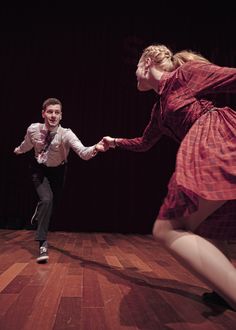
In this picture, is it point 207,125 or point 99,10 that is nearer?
point 207,125

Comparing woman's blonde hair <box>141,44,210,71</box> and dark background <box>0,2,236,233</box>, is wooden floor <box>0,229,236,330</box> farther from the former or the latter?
dark background <box>0,2,236,233</box>

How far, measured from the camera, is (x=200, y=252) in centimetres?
114

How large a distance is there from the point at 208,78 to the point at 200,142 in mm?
252

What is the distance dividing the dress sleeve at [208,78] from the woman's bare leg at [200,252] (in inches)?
16.4

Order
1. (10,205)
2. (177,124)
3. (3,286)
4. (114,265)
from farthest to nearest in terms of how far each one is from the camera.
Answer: (10,205), (114,265), (3,286), (177,124)

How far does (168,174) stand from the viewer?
630 cm

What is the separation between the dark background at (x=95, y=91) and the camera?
607 centimetres

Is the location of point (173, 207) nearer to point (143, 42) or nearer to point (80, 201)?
point (80, 201)

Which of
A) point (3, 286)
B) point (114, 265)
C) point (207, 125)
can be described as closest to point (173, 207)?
point (207, 125)

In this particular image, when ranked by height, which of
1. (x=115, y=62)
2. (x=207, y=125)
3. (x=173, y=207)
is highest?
(x=115, y=62)


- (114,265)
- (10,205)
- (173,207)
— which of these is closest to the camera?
(173,207)

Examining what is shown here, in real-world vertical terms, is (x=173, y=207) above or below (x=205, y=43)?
below

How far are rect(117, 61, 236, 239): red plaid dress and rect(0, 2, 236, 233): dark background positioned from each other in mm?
4555

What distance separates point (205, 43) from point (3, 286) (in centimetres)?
551
